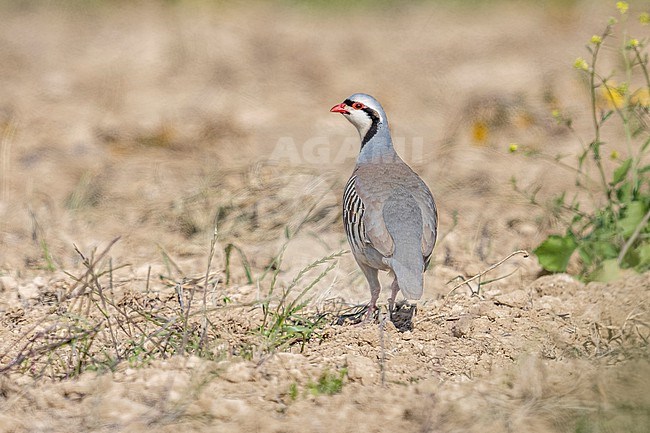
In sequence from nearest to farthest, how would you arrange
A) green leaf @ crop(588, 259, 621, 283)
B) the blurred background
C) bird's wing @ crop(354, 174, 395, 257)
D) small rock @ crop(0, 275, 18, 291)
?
bird's wing @ crop(354, 174, 395, 257) → green leaf @ crop(588, 259, 621, 283) → small rock @ crop(0, 275, 18, 291) → the blurred background

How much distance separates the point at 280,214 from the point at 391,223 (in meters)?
1.96

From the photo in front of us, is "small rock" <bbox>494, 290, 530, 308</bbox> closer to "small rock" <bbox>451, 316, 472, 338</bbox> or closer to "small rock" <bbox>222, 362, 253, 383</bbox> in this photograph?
"small rock" <bbox>451, 316, 472, 338</bbox>

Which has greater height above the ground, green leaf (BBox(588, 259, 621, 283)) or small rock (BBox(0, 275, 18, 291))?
green leaf (BBox(588, 259, 621, 283))

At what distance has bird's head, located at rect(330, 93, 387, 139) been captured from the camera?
16.9ft

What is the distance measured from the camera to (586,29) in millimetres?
11250

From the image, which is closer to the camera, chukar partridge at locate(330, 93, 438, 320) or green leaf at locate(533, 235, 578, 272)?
chukar partridge at locate(330, 93, 438, 320)

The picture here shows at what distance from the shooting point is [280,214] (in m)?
6.31

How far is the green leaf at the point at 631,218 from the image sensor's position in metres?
4.96

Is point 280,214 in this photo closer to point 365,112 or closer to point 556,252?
point 365,112

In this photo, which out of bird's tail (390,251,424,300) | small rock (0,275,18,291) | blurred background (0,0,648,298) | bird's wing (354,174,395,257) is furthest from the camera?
blurred background (0,0,648,298)

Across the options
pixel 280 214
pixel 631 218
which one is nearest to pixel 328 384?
pixel 631 218

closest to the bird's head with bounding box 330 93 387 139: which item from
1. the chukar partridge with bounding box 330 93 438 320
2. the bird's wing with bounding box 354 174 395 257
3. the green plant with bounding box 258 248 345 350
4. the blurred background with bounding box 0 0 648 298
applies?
the chukar partridge with bounding box 330 93 438 320

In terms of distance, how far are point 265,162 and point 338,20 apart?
5751mm

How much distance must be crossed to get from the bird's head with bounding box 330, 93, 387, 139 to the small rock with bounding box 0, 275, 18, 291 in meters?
2.04
